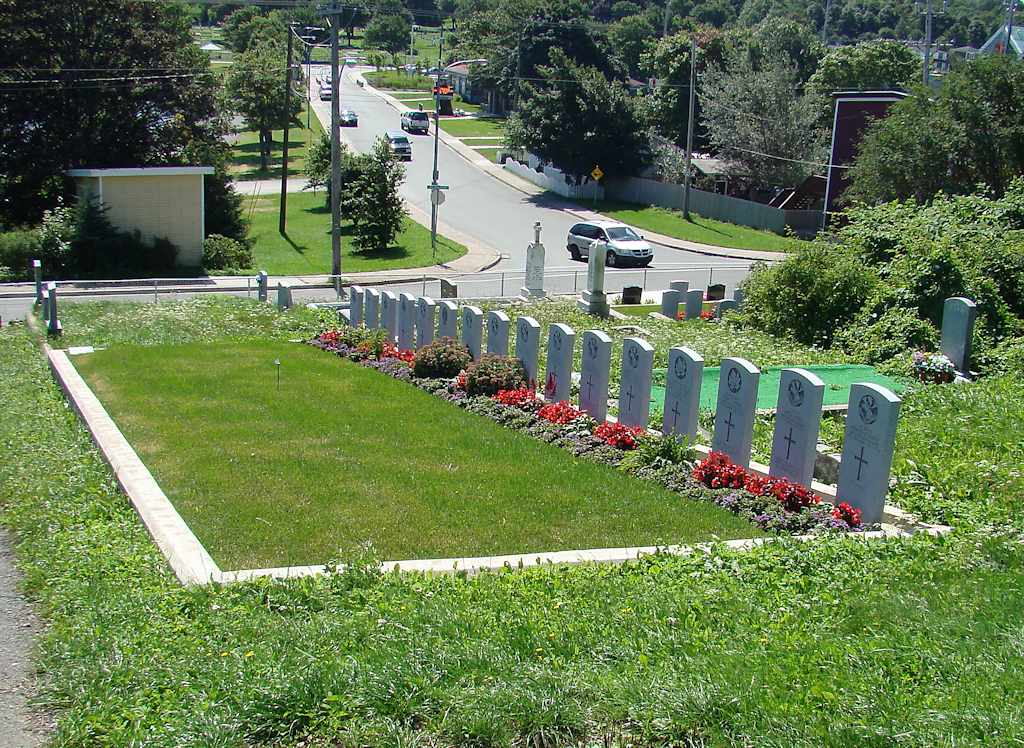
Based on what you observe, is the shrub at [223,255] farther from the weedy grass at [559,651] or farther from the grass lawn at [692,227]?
the weedy grass at [559,651]

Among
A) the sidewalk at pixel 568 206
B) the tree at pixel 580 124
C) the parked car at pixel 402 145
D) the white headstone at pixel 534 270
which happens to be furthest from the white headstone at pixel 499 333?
the parked car at pixel 402 145

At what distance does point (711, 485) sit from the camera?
1204 cm

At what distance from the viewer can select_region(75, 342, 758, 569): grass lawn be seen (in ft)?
33.2

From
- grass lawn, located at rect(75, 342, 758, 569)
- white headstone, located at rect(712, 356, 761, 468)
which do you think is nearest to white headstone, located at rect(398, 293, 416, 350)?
grass lawn, located at rect(75, 342, 758, 569)

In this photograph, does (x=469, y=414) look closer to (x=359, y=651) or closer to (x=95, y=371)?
(x=95, y=371)

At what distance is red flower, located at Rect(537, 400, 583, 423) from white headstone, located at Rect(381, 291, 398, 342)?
700 cm

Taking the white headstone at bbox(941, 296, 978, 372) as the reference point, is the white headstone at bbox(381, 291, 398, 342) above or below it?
below

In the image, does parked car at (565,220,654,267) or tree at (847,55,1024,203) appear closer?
tree at (847,55,1024,203)

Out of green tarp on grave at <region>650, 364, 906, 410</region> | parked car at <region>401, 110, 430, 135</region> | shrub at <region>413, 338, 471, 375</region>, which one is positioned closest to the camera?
green tarp on grave at <region>650, 364, 906, 410</region>

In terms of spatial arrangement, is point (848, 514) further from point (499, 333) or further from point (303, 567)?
point (499, 333)

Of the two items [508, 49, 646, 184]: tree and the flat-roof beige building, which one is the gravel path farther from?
[508, 49, 646, 184]: tree

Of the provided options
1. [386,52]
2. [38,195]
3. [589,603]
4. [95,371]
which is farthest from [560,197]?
[386,52]

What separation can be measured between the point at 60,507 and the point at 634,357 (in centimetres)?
721

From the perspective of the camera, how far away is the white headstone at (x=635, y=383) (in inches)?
561
